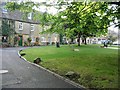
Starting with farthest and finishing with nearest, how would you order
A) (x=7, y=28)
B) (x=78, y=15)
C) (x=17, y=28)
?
(x=17, y=28), (x=7, y=28), (x=78, y=15)

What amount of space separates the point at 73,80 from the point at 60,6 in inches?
254

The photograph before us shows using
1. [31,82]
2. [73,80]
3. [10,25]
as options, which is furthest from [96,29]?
[10,25]

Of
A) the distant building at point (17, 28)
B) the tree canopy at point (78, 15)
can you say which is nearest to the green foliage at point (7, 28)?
the distant building at point (17, 28)

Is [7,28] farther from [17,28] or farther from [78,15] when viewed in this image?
[78,15]

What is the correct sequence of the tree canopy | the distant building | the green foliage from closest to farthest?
the tree canopy < the green foliage < the distant building

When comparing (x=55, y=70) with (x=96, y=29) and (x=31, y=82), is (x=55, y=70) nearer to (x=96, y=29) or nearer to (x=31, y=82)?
(x=31, y=82)

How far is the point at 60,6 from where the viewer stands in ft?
57.8

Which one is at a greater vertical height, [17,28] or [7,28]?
[17,28]

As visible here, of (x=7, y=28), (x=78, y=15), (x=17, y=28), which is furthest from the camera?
(x=17, y=28)

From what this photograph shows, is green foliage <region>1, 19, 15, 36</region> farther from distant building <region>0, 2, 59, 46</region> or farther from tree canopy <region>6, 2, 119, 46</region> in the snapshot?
tree canopy <region>6, 2, 119, 46</region>

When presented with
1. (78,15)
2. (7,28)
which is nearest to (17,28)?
(7,28)

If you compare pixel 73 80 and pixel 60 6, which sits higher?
pixel 60 6

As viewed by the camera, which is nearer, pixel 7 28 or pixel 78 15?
pixel 78 15

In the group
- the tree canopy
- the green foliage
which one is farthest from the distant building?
the tree canopy
